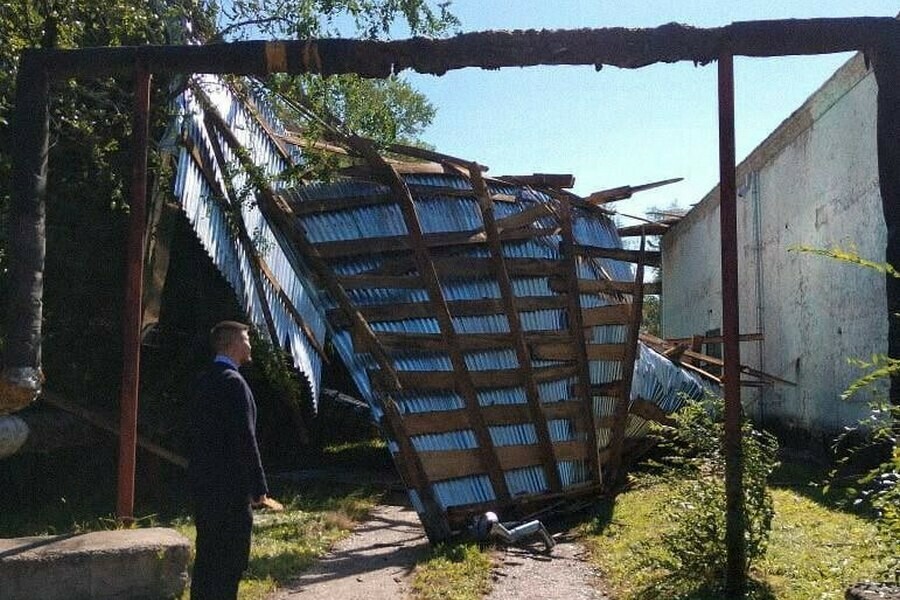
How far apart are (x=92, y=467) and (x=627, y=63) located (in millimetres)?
8348

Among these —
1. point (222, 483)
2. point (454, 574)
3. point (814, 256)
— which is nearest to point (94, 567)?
point (222, 483)

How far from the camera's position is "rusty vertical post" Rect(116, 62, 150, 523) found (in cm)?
612

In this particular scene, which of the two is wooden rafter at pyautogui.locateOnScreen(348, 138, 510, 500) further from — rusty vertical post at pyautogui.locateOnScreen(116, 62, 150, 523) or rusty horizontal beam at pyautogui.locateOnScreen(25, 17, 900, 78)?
rusty vertical post at pyautogui.locateOnScreen(116, 62, 150, 523)

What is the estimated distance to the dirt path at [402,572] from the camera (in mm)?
6336

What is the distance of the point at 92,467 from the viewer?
11047 millimetres

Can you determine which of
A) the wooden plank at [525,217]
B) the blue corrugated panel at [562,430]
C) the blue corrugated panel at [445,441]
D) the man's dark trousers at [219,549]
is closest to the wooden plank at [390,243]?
the wooden plank at [525,217]

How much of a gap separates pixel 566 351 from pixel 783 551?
3.04 metres

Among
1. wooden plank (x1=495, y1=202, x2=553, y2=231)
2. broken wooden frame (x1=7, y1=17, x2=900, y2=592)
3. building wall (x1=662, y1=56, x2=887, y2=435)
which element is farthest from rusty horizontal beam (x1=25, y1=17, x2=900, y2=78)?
building wall (x1=662, y1=56, x2=887, y2=435)

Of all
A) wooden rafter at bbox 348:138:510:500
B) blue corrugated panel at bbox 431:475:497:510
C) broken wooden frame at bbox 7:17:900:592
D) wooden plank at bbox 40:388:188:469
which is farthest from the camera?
wooden plank at bbox 40:388:188:469

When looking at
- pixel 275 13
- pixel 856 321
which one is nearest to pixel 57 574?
pixel 275 13

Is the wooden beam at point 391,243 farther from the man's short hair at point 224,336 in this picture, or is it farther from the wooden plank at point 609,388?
the man's short hair at point 224,336

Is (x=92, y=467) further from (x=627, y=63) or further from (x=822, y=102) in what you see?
(x=822, y=102)

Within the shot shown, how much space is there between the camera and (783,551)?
22.5 feet

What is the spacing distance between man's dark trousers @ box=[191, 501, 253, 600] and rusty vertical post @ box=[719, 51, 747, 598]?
9.57 feet
